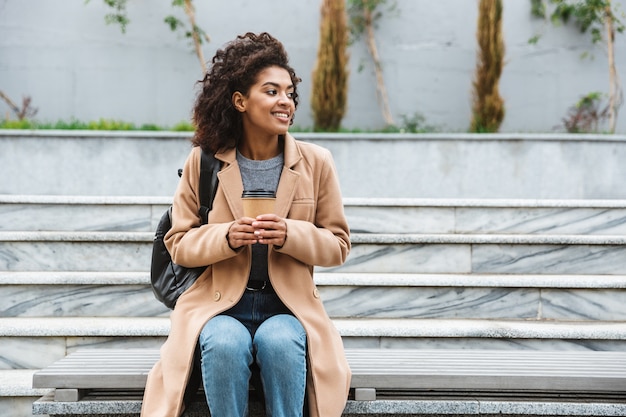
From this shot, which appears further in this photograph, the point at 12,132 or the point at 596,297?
the point at 12,132

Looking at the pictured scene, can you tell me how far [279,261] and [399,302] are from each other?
1.31m

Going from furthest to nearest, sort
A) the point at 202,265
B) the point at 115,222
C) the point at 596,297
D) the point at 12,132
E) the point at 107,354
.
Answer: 1. the point at 12,132
2. the point at 115,222
3. the point at 596,297
4. the point at 107,354
5. the point at 202,265

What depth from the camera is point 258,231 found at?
2096mm

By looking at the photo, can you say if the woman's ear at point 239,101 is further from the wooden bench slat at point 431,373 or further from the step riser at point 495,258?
the step riser at point 495,258

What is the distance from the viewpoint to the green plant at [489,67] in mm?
6266

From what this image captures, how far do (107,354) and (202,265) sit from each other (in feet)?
2.03

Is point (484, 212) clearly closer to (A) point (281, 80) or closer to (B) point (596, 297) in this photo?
(B) point (596, 297)

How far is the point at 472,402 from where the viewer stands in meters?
2.39

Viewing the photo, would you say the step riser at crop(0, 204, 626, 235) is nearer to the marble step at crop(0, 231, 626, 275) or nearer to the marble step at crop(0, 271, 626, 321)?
the marble step at crop(0, 231, 626, 275)

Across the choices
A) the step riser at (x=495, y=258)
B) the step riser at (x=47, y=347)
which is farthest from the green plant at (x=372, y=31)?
the step riser at (x=47, y=347)

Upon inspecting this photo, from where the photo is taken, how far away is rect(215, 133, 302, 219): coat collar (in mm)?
2328

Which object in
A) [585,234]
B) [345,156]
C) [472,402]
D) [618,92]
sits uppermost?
[618,92]

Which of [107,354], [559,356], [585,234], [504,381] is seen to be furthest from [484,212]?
[107,354]

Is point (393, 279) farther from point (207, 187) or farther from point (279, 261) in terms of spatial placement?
point (207, 187)
